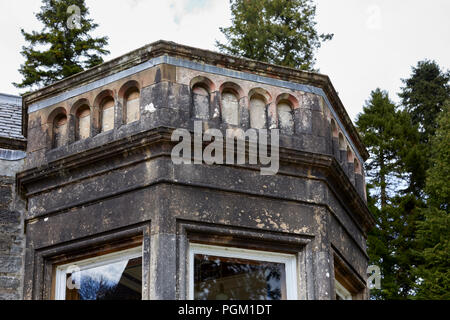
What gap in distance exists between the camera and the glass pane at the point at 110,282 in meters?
4.97

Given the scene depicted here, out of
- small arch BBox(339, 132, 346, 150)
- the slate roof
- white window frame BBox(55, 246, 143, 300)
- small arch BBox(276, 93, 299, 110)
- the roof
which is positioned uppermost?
the slate roof

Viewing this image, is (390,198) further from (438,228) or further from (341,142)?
(341,142)

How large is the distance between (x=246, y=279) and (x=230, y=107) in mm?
1264

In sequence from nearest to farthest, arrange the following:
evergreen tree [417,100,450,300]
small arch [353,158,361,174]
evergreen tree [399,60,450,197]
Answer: small arch [353,158,361,174] < evergreen tree [417,100,450,300] < evergreen tree [399,60,450,197]

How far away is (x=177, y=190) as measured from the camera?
16.1 ft

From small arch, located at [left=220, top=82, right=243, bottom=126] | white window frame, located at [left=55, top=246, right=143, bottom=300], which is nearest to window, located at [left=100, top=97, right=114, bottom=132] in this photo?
small arch, located at [left=220, top=82, right=243, bottom=126]

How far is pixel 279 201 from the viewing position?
5.18m

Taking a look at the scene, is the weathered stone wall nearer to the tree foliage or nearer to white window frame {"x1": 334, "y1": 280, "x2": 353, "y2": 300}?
white window frame {"x1": 334, "y1": 280, "x2": 353, "y2": 300}

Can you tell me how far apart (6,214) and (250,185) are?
7.26 ft

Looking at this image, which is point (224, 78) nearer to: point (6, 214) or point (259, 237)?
point (259, 237)

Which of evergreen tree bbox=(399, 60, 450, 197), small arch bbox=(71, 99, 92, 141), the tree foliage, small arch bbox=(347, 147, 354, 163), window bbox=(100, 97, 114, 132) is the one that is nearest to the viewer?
window bbox=(100, 97, 114, 132)

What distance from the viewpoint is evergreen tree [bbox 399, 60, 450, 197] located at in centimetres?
2929

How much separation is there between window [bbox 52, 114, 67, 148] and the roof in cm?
20

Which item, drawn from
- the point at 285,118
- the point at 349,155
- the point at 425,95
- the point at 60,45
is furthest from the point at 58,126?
the point at 425,95
